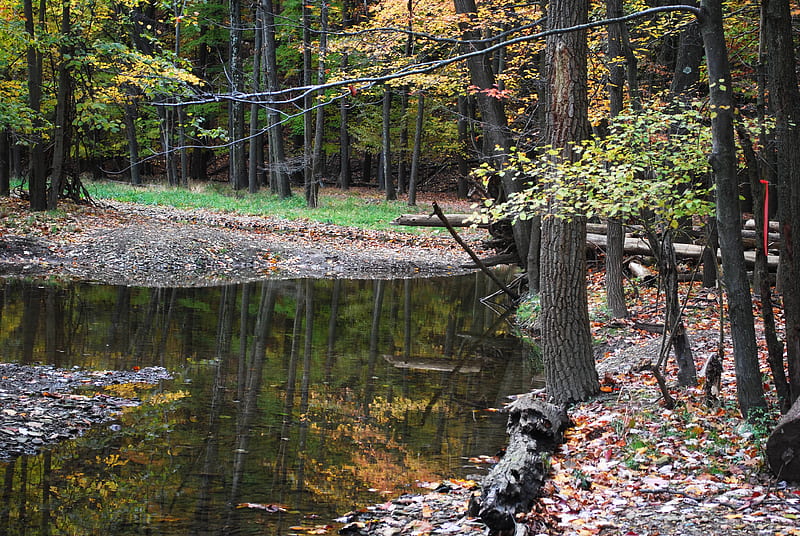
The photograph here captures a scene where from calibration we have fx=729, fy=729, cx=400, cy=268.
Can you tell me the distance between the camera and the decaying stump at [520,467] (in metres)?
5.10

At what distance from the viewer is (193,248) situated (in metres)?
19.7

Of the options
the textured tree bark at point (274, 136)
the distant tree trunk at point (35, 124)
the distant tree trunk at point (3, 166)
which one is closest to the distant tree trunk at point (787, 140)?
the distant tree trunk at point (35, 124)

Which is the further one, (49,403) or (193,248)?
(193,248)

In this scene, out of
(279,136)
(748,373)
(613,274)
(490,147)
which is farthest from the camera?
(279,136)

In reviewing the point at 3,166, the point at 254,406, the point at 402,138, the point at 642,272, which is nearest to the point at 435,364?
the point at 254,406

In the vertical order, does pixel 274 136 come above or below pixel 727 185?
above

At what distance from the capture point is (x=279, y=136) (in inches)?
1181

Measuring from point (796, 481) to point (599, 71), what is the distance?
11.0 meters

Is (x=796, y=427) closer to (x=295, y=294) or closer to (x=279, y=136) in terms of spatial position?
(x=295, y=294)

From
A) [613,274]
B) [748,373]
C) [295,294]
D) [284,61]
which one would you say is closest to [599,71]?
[613,274]

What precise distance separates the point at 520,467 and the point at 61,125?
1786cm

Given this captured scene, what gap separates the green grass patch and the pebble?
16.9 metres

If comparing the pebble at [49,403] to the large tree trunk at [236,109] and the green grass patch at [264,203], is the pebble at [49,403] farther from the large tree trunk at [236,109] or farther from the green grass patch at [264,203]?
the large tree trunk at [236,109]

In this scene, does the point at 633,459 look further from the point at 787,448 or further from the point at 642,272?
the point at 642,272
